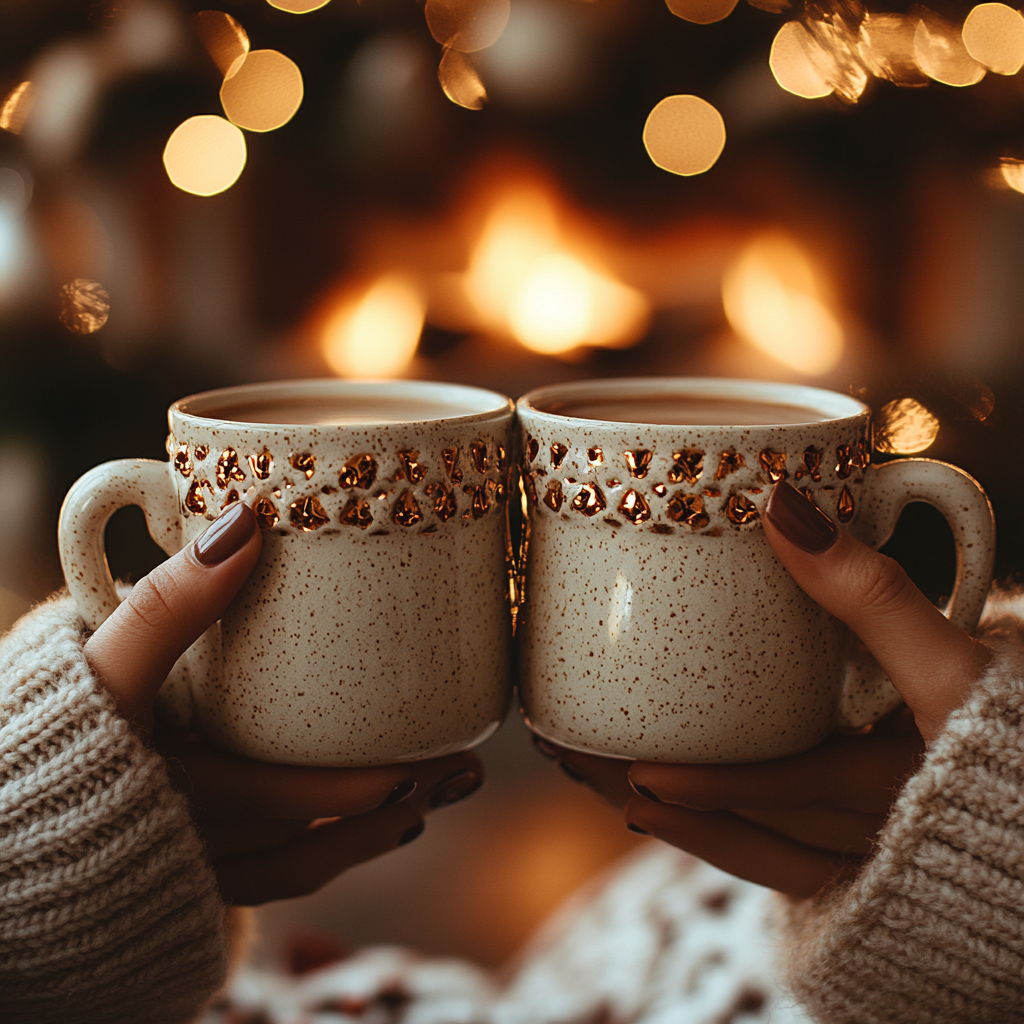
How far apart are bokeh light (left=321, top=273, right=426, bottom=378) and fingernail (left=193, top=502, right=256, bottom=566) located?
0.62 meters

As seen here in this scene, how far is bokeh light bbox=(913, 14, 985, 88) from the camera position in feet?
2.98

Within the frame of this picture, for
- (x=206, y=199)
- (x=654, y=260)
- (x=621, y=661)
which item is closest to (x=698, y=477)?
(x=621, y=661)

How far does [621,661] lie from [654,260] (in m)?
0.68

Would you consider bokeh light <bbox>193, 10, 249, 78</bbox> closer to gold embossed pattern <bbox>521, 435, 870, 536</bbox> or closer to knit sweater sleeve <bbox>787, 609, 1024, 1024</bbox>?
gold embossed pattern <bbox>521, 435, 870, 536</bbox>

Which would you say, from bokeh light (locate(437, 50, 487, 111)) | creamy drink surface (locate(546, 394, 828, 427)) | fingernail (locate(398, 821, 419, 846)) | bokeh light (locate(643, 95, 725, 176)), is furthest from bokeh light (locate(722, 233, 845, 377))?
fingernail (locate(398, 821, 419, 846))

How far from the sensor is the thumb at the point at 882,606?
51 cm

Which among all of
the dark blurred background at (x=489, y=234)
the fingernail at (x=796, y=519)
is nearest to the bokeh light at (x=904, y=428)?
the dark blurred background at (x=489, y=234)

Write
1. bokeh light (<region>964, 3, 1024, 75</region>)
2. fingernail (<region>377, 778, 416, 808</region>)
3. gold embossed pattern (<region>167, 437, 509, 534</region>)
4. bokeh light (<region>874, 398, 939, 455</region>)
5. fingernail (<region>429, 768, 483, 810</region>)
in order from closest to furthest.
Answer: gold embossed pattern (<region>167, 437, 509, 534</region>)
fingernail (<region>377, 778, 416, 808</region>)
fingernail (<region>429, 768, 483, 810</region>)
bokeh light (<region>964, 3, 1024, 75</region>)
bokeh light (<region>874, 398, 939, 455</region>)

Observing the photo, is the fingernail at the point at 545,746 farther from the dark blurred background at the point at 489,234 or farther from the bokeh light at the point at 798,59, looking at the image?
the bokeh light at the point at 798,59

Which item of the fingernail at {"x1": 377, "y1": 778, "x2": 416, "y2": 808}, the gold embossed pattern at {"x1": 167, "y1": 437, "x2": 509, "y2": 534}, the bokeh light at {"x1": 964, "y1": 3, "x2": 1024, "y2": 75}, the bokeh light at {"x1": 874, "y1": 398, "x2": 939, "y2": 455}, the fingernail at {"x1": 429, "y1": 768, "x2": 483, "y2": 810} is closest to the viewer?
the gold embossed pattern at {"x1": 167, "y1": 437, "x2": 509, "y2": 534}

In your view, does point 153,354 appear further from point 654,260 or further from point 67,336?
point 654,260

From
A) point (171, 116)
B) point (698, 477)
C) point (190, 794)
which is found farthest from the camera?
point (171, 116)

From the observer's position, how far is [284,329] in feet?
3.54

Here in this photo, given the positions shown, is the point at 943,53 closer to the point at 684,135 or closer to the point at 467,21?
the point at 684,135
